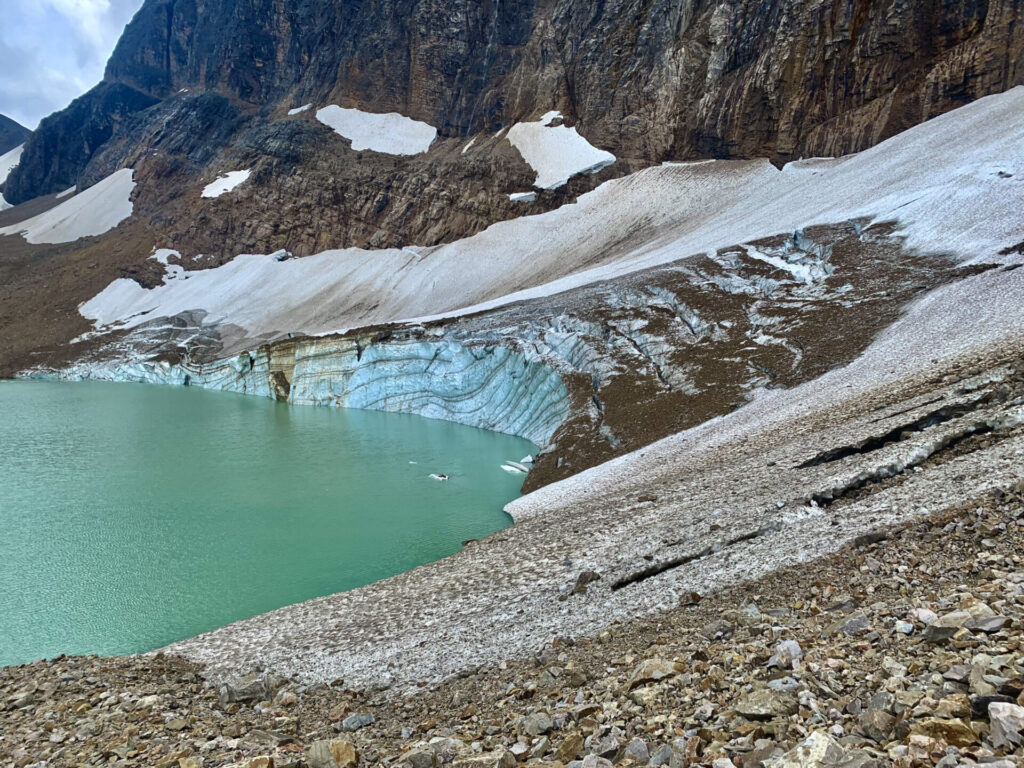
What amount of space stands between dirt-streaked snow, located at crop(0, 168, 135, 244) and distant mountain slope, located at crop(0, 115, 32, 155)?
253 feet

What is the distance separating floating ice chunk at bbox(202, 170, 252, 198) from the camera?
77688mm

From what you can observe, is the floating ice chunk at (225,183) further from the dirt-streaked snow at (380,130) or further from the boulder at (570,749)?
the boulder at (570,749)

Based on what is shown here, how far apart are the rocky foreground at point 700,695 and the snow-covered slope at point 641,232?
75.8ft

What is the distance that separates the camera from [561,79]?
68.9 m

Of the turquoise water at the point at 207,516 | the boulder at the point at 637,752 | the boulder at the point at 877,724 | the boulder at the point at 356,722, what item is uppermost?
the boulder at the point at 877,724

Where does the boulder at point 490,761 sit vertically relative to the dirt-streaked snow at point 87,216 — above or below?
below

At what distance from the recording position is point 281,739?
20.4 ft

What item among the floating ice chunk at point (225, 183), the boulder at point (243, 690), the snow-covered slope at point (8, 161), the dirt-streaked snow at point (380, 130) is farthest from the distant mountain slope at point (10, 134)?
the boulder at point (243, 690)

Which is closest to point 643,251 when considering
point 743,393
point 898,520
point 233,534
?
point 743,393

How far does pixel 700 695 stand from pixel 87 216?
360 feet

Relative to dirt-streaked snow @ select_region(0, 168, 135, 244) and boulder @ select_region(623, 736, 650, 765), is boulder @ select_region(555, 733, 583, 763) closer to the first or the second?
boulder @ select_region(623, 736, 650, 765)

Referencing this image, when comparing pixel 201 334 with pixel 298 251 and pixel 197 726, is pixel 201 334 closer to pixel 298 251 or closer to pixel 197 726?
pixel 298 251

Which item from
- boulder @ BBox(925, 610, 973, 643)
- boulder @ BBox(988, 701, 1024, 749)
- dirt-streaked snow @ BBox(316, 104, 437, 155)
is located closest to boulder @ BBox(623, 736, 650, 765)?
boulder @ BBox(988, 701, 1024, 749)

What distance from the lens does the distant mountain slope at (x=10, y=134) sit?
15176cm
